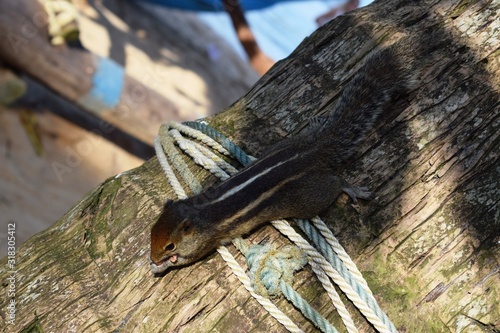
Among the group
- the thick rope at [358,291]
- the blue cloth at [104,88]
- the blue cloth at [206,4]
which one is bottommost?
the thick rope at [358,291]

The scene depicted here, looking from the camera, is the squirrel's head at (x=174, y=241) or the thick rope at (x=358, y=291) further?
the squirrel's head at (x=174, y=241)

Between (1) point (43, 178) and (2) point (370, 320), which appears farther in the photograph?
(1) point (43, 178)

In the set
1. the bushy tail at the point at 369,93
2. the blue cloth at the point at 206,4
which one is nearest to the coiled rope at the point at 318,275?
the bushy tail at the point at 369,93

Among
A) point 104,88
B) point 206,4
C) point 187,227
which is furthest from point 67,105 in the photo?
point 187,227

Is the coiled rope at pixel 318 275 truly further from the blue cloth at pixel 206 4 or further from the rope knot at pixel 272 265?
the blue cloth at pixel 206 4

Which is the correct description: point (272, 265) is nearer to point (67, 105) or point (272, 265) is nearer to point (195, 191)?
point (195, 191)

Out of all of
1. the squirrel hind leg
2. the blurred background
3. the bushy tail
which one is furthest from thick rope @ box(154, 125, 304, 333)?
the blurred background

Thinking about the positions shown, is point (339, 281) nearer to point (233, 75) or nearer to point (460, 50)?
point (460, 50)

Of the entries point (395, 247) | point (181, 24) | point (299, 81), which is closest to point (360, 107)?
point (299, 81)
